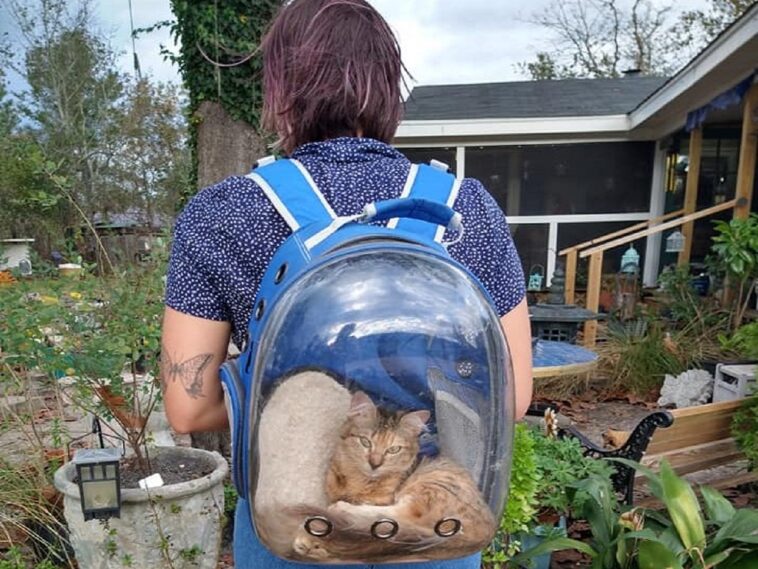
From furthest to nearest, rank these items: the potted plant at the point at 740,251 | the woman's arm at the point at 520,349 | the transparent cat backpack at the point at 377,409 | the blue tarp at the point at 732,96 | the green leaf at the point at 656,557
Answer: the blue tarp at the point at 732,96 < the potted plant at the point at 740,251 < the green leaf at the point at 656,557 < the woman's arm at the point at 520,349 < the transparent cat backpack at the point at 377,409

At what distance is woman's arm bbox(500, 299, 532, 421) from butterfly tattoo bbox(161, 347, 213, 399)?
0.44 m

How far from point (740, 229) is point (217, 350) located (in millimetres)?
5086

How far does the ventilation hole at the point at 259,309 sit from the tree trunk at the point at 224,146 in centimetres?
245

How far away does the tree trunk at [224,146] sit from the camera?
9.94 feet

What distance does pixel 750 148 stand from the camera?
562 cm

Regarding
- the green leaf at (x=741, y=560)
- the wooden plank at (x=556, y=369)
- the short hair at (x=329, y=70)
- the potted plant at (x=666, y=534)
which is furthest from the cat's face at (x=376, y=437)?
the wooden plank at (x=556, y=369)

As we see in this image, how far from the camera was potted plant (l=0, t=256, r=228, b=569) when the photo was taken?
224 centimetres

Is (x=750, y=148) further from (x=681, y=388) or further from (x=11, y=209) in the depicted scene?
(x=11, y=209)

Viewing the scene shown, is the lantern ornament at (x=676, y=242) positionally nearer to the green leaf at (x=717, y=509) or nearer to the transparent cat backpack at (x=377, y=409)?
the green leaf at (x=717, y=509)

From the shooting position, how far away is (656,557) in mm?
1789

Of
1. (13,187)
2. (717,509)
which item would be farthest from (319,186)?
(13,187)

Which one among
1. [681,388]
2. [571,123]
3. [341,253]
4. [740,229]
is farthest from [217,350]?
[571,123]

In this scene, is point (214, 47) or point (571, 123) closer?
point (214, 47)

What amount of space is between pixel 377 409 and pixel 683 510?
172 centimetres
